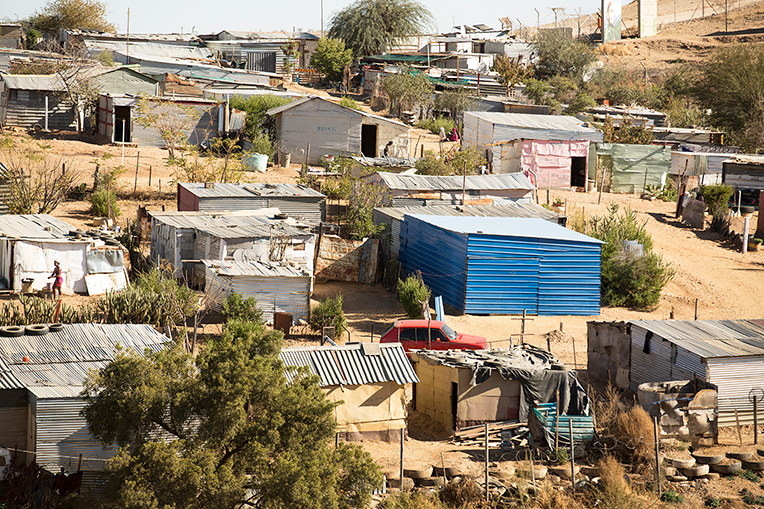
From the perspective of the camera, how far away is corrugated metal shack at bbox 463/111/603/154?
36219 mm

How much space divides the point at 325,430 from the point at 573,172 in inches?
1180

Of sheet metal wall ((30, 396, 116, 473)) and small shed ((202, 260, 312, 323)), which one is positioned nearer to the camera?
sheet metal wall ((30, 396, 116, 473))

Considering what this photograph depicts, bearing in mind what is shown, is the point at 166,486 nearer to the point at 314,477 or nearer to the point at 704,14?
the point at 314,477

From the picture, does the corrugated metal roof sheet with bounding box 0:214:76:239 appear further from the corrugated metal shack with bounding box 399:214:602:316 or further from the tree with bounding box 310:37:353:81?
the tree with bounding box 310:37:353:81

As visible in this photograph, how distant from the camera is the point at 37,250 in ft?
65.5

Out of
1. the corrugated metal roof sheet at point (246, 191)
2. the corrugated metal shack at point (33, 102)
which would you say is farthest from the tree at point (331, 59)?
the corrugated metal roof sheet at point (246, 191)

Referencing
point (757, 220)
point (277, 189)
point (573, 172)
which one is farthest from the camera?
point (573, 172)

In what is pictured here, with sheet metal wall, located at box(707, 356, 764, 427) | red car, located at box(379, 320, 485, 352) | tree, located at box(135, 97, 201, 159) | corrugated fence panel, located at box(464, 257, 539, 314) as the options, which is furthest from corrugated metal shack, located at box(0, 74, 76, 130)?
sheet metal wall, located at box(707, 356, 764, 427)

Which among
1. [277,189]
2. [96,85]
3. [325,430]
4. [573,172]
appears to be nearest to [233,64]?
[96,85]

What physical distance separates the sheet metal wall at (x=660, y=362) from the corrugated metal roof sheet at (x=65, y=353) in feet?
30.9

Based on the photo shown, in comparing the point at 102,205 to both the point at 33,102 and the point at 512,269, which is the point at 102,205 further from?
the point at 33,102

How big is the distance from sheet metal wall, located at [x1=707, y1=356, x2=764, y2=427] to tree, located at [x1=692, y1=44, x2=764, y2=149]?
104 ft

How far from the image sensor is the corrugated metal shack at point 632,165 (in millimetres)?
36688

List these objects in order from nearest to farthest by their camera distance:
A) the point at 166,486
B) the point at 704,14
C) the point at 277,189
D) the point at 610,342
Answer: the point at 166,486 → the point at 610,342 → the point at 277,189 → the point at 704,14
